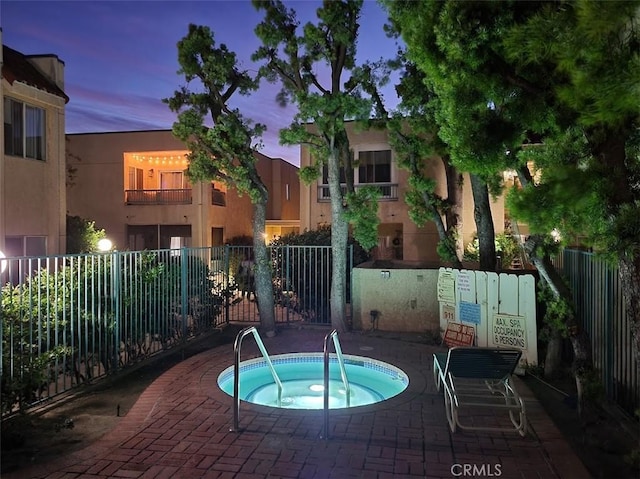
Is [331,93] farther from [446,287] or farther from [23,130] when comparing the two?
[23,130]

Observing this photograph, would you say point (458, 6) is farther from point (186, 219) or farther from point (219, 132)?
point (186, 219)

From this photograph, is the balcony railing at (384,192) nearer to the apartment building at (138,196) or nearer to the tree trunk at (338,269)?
the apartment building at (138,196)

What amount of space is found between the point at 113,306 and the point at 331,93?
5749mm

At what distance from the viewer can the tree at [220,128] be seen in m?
9.31

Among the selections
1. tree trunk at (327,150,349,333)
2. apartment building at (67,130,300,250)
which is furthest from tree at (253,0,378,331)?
apartment building at (67,130,300,250)

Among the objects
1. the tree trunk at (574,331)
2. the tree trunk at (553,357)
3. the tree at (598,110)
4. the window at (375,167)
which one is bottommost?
the tree trunk at (553,357)

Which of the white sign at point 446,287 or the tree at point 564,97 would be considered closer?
the tree at point 564,97

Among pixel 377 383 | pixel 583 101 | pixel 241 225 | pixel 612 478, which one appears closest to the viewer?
pixel 583 101

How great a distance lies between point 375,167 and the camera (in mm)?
16938

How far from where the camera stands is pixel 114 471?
13.2 ft

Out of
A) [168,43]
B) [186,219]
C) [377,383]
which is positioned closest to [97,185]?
[186,219]

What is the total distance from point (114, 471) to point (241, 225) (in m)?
21.0

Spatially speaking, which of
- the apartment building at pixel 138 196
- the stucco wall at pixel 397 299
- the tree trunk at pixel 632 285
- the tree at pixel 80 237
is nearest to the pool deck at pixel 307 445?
the tree trunk at pixel 632 285

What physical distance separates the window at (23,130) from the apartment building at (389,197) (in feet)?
26.2
